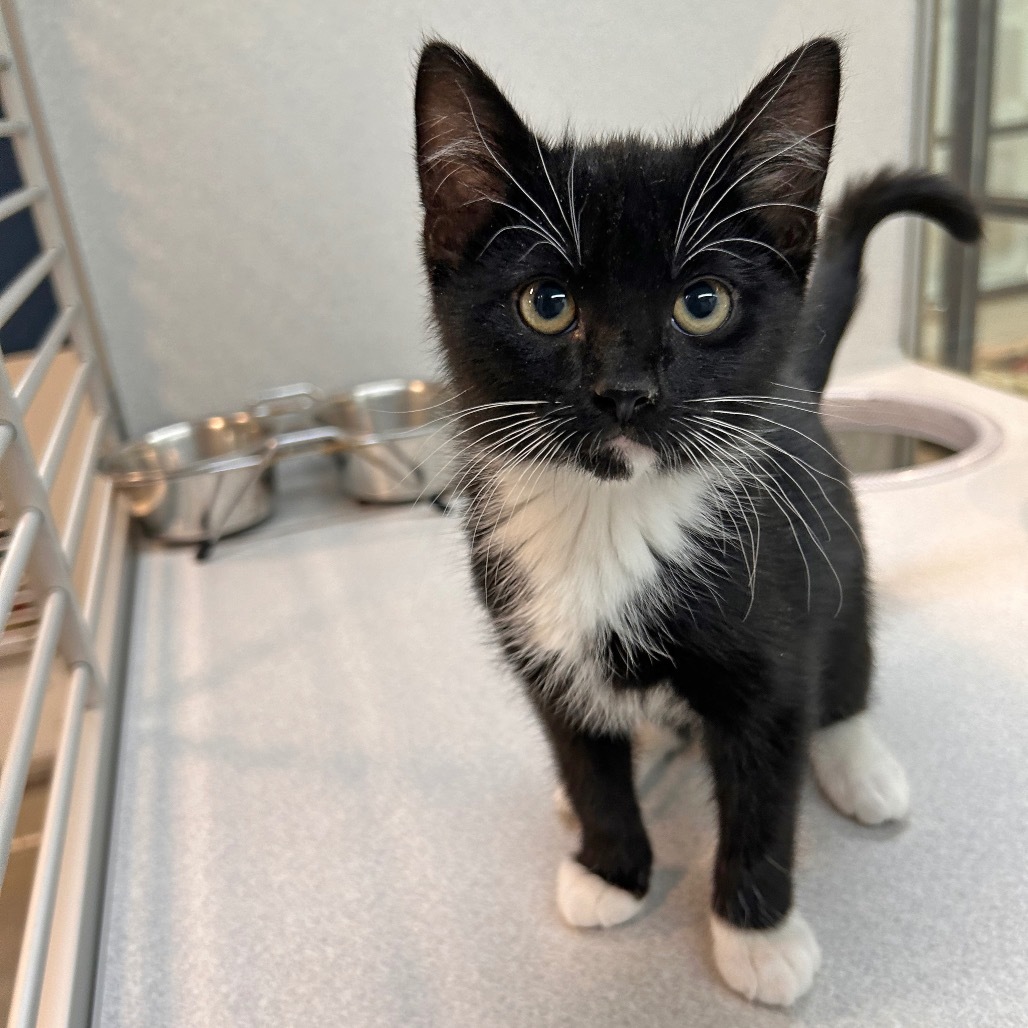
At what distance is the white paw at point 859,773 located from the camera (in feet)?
3.03

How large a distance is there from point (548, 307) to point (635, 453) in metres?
0.13

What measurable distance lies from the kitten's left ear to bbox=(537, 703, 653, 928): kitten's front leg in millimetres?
472

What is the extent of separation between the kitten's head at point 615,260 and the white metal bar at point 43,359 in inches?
25.2

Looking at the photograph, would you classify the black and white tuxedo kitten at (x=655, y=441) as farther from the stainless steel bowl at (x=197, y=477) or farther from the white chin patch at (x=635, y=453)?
the stainless steel bowl at (x=197, y=477)

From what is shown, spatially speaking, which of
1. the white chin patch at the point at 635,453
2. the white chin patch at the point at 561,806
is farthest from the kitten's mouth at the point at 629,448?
the white chin patch at the point at 561,806

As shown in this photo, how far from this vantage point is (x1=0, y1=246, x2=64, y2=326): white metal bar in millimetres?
1100

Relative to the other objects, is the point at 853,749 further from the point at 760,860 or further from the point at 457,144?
the point at 457,144

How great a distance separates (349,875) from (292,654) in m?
0.46

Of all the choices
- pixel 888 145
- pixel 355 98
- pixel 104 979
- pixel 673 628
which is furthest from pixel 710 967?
pixel 888 145

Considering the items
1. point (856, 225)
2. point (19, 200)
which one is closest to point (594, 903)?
point (856, 225)

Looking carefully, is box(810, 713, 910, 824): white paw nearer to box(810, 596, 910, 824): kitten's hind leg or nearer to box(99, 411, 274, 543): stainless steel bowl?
box(810, 596, 910, 824): kitten's hind leg

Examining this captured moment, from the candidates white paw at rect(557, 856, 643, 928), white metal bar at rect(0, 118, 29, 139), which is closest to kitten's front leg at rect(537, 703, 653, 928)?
white paw at rect(557, 856, 643, 928)

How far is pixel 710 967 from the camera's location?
2.64 ft

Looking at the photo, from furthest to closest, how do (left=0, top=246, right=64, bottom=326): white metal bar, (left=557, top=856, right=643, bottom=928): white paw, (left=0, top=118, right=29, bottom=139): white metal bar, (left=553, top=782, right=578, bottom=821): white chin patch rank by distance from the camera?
(left=0, top=118, right=29, bottom=139): white metal bar
(left=0, top=246, right=64, bottom=326): white metal bar
(left=553, top=782, right=578, bottom=821): white chin patch
(left=557, top=856, right=643, bottom=928): white paw
